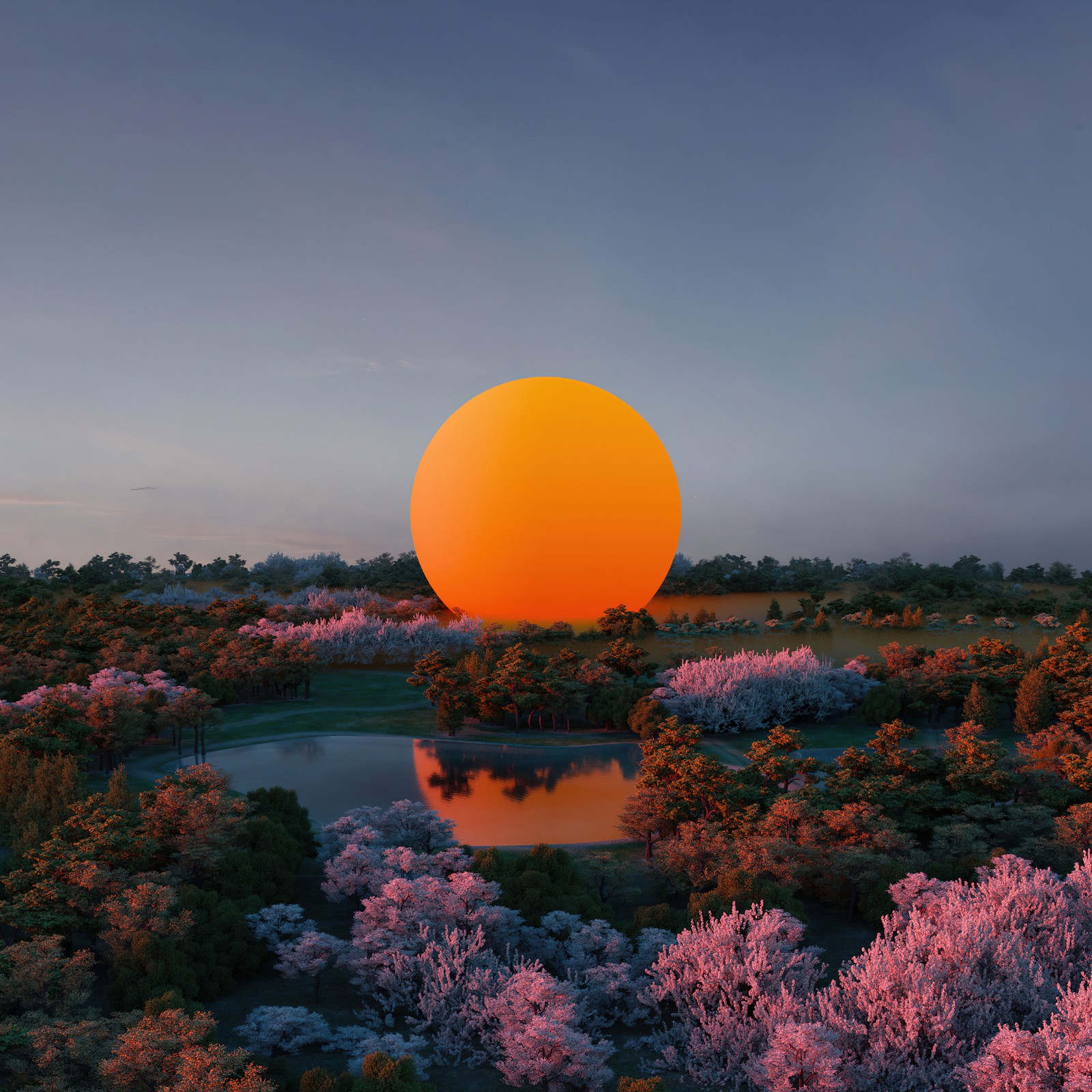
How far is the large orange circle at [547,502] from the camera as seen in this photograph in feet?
105

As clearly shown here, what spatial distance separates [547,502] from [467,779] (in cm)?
1408

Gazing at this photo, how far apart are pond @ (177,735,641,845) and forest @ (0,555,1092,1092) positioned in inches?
48.3

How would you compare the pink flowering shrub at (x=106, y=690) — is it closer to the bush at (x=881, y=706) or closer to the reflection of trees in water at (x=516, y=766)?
the reflection of trees in water at (x=516, y=766)

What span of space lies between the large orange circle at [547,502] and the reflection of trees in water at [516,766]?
11025mm

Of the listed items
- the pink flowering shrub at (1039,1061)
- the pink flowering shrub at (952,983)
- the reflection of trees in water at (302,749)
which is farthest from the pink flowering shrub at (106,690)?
the pink flowering shrub at (1039,1061)

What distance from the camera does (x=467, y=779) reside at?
19688mm

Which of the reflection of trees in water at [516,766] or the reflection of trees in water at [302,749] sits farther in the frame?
the reflection of trees in water at [302,749]

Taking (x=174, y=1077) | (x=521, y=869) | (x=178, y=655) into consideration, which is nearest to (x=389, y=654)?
(x=178, y=655)

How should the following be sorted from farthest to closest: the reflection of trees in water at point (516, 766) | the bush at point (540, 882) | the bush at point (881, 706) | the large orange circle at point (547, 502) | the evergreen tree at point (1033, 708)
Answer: the large orange circle at point (547, 502)
the bush at point (881, 706)
the evergreen tree at point (1033, 708)
the reflection of trees in water at point (516, 766)
the bush at point (540, 882)

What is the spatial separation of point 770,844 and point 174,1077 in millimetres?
8947

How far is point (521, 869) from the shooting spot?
43.5 ft

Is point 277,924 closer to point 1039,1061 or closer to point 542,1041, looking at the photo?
point 542,1041

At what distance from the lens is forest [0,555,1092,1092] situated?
8.72 m

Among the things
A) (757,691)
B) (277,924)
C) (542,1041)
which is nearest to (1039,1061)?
(542,1041)
